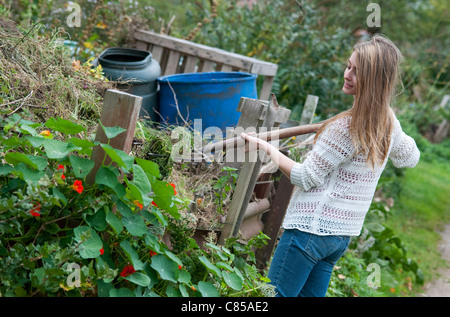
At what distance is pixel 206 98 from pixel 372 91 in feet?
5.59

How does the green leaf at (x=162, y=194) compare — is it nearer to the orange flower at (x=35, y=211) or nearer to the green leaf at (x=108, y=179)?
the green leaf at (x=108, y=179)

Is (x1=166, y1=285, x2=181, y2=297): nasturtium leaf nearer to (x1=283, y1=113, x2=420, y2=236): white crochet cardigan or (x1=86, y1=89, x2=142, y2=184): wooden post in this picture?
(x1=86, y1=89, x2=142, y2=184): wooden post

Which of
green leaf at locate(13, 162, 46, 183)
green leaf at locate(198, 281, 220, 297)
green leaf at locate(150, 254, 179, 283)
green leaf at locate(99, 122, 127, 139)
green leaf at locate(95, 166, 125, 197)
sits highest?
green leaf at locate(99, 122, 127, 139)

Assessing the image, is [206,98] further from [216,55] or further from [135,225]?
[135,225]

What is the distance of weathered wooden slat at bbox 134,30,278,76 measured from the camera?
13.2 ft

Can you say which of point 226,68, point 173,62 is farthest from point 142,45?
point 226,68

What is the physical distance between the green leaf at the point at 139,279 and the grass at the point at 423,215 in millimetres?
3974

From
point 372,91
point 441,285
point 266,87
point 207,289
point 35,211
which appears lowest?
point 441,285

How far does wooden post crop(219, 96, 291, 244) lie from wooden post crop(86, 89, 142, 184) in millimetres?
948

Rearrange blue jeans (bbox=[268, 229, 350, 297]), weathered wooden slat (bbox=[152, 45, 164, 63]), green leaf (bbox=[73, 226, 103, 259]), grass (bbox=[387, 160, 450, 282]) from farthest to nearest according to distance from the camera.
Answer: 1. grass (bbox=[387, 160, 450, 282])
2. weathered wooden slat (bbox=[152, 45, 164, 63])
3. blue jeans (bbox=[268, 229, 350, 297])
4. green leaf (bbox=[73, 226, 103, 259])

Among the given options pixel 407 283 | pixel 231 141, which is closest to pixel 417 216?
pixel 407 283

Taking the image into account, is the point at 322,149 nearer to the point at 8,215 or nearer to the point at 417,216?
the point at 8,215

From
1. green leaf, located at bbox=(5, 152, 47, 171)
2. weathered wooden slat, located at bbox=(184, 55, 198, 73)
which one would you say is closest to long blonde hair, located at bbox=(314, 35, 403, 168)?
green leaf, located at bbox=(5, 152, 47, 171)

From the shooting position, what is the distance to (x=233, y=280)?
1.59m
